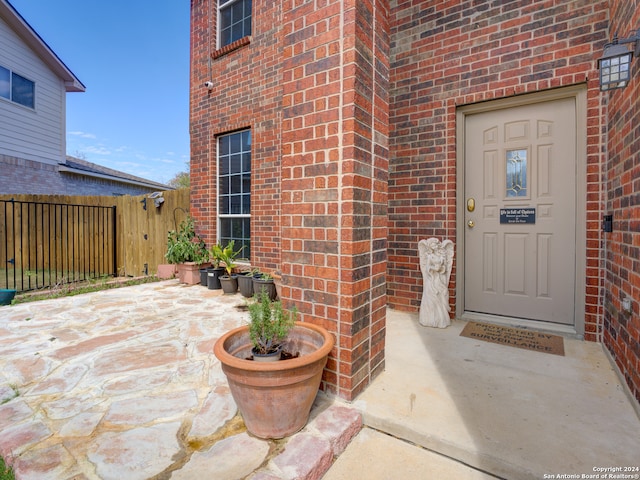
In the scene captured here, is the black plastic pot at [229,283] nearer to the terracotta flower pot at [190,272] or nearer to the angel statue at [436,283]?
the terracotta flower pot at [190,272]

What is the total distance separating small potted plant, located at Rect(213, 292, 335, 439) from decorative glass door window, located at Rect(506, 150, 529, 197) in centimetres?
252

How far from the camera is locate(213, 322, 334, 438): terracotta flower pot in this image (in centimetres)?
136

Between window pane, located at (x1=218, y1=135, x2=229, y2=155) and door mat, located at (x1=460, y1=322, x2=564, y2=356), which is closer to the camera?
door mat, located at (x1=460, y1=322, x2=564, y2=356)

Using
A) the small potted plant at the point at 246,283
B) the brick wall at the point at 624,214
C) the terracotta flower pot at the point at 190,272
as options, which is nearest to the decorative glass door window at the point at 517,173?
the brick wall at the point at 624,214

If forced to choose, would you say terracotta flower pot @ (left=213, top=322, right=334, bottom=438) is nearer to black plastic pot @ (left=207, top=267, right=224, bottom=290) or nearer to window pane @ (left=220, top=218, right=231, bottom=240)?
black plastic pot @ (left=207, top=267, right=224, bottom=290)

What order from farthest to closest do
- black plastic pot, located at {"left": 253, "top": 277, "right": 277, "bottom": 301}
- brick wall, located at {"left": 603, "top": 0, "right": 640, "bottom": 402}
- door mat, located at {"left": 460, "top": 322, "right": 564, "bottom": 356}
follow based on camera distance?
black plastic pot, located at {"left": 253, "top": 277, "right": 277, "bottom": 301}
door mat, located at {"left": 460, "top": 322, "right": 564, "bottom": 356}
brick wall, located at {"left": 603, "top": 0, "right": 640, "bottom": 402}

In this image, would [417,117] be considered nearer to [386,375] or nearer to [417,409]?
[386,375]

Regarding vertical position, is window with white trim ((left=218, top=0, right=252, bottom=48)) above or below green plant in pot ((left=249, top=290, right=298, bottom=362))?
above

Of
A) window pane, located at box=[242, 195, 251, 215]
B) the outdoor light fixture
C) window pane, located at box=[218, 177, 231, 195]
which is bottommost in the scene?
window pane, located at box=[242, 195, 251, 215]

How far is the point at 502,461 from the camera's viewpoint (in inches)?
52.4

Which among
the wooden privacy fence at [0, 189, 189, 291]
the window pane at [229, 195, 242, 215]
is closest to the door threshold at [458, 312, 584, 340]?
the window pane at [229, 195, 242, 215]

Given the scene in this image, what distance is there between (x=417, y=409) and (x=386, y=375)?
0.39 metres

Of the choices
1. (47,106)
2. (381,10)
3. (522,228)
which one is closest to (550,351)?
(522,228)

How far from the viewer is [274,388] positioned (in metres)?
1.38
